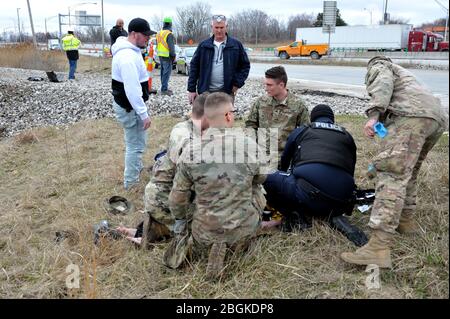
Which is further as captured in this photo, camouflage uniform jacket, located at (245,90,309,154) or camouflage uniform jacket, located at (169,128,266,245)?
camouflage uniform jacket, located at (245,90,309,154)

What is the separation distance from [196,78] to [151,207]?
2410mm

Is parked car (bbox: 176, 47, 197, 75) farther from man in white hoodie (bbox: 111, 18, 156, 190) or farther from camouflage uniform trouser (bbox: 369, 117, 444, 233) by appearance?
camouflage uniform trouser (bbox: 369, 117, 444, 233)

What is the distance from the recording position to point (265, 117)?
4.78 m

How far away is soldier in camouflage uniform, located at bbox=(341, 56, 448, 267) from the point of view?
114 inches

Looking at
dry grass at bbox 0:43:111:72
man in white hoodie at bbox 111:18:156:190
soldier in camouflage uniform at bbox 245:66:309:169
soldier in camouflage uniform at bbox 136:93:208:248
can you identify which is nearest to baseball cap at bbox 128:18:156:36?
man in white hoodie at bbox 111:18:156:190

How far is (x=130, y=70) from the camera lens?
172 inches

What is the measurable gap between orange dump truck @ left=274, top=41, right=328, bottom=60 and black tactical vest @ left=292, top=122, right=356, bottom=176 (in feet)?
107

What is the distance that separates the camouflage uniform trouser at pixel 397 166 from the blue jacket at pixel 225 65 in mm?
2634

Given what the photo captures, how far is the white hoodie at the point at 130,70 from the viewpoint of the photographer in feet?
14.3

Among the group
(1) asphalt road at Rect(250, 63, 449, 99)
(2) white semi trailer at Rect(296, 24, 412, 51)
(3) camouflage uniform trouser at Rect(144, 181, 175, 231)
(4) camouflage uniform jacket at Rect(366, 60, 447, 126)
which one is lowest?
(3) camouflage uniform trouser at Rect(144, 181, 175, 231)

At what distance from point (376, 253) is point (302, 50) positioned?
3414 centimetres

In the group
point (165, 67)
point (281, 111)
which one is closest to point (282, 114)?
point (281, 111)

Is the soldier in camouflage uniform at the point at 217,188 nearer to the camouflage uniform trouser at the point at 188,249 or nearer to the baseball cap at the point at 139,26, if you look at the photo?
the camouflage uniform trouser at the point at 188,249

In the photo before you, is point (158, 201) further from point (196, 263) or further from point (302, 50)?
point (302, 50)
